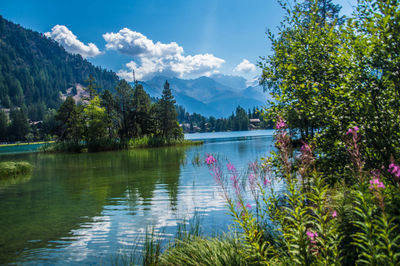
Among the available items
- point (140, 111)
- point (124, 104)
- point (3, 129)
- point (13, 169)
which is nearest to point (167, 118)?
point (140, 111)

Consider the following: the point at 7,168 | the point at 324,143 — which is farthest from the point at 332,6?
the point at 7,168

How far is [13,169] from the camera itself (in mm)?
26734

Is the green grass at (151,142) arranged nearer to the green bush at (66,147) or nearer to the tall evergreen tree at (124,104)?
the green bush at (66,147)

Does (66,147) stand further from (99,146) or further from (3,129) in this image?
(3,129)

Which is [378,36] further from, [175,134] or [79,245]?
[175,134]

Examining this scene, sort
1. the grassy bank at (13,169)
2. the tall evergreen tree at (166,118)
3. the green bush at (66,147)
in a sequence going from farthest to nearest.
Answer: the tall evergreen tree at (166,118), the green bush at (66,147), the grassy bank at (13,169)

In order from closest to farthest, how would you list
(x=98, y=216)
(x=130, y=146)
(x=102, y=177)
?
(x=98, y=216)
(x=102, y=177)
(x=130, y=146)

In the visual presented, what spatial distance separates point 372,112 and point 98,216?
1055 centimetres

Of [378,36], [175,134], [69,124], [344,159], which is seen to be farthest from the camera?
[175,134]

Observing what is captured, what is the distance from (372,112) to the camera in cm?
547

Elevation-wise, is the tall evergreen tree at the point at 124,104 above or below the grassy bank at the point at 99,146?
above

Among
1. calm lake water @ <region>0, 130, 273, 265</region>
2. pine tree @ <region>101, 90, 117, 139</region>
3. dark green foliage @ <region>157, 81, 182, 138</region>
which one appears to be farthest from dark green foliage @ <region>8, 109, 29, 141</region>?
calm lake water @ <region>0, 130, 273, 265</region>

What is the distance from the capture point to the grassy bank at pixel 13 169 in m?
25.8

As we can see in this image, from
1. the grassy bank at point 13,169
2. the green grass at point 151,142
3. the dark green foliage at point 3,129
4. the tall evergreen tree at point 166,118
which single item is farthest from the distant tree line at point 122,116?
the dark green foliage at point 3,129
